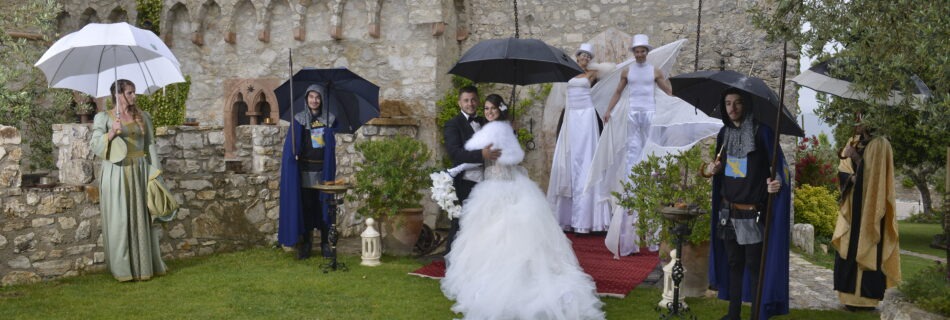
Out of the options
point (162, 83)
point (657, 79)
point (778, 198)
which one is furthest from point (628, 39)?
point (162, 83)

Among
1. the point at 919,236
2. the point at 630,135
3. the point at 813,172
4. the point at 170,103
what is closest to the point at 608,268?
the point at 630,135

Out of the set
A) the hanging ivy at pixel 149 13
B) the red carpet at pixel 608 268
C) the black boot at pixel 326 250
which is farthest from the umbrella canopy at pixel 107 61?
the hanging ivy at pixel 149 13

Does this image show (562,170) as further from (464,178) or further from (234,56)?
(234,56)

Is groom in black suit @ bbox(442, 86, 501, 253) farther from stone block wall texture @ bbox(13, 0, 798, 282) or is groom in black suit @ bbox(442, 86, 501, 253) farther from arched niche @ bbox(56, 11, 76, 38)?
arched niche @ bbox(56, 11, 76, 38)

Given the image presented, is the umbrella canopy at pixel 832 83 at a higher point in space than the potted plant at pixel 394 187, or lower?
higher

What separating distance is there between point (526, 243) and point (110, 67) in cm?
404

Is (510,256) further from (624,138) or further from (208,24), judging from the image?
(208,24)

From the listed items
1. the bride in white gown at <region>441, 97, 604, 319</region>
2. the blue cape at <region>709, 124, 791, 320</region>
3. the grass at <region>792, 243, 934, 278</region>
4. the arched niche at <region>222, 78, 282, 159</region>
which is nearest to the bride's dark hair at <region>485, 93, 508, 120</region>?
the bride in white gown at <region>441, 97, 604, 319</region>

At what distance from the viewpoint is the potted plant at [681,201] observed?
5668 mm

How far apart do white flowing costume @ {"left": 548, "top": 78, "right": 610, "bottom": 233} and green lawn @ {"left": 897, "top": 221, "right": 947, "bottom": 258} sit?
25.8ft

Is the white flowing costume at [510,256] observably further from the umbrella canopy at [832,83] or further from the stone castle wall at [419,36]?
the stone castle wall at [419,36]

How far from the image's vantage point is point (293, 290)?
6.15m

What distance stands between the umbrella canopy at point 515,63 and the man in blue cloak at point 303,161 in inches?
61.2

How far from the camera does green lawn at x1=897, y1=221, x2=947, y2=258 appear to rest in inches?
569
